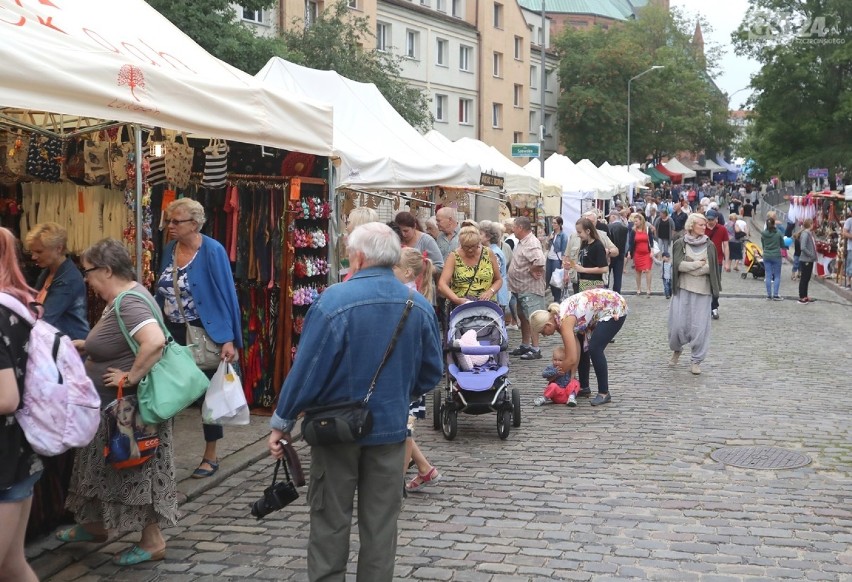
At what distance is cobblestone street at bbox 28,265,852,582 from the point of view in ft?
16.9

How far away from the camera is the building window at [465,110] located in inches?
2036

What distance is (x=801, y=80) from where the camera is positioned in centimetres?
4856

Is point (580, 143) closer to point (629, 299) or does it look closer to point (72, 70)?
point (629, 299)

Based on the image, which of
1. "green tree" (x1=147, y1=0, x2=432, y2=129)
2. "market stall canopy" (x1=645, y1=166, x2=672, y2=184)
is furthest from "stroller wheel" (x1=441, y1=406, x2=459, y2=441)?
"market stall canopy" (x1=645, y1=166, x2=672, y2=184)

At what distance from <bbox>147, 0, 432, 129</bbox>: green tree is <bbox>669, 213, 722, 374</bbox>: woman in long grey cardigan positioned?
1175cm

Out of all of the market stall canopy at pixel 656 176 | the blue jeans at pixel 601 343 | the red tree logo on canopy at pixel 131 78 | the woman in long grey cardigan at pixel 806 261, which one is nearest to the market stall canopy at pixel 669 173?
the market stall canopy at pixel 656 176

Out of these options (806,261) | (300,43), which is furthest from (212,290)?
(300,43)

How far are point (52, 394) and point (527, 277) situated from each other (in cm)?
935

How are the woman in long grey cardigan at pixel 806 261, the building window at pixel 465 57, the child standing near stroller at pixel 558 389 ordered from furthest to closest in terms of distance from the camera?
the building window at pixel 465 57 < the woman in long grey cardigan at pixel 806 261 < the child standing near stroller at pixel 558 389

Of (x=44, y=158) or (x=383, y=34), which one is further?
(x=383, y=34)

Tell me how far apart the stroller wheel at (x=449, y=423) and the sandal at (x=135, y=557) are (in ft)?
10.9

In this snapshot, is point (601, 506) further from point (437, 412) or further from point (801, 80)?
point (801, 80)

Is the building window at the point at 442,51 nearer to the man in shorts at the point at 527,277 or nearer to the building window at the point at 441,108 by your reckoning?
the building window at the point at 441,108

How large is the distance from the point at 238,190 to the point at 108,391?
12.9 ft
